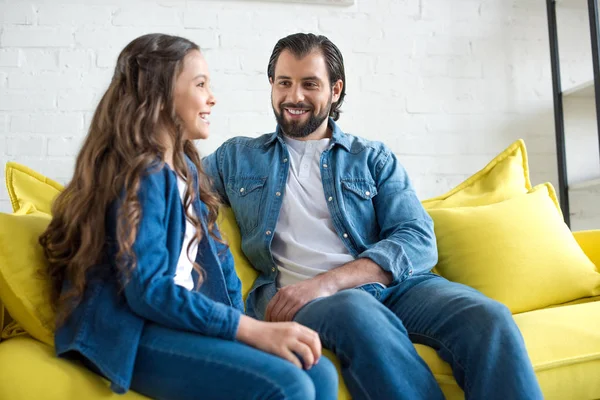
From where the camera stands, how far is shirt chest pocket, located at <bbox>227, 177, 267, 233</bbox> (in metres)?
1.98

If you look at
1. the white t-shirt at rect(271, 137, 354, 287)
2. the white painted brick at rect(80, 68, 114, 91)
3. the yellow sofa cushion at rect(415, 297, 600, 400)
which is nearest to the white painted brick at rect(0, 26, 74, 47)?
the white painted brick at rect(80, 68, 114, 91)

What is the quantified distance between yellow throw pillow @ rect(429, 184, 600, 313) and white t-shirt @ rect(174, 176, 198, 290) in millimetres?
860

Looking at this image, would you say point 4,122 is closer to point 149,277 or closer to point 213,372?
point 149,277

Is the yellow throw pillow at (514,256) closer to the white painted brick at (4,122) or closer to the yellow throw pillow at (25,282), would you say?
the yellow throw pillow at (25,282)

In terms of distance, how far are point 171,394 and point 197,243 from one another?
312 mm

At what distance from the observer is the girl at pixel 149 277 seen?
1240 mm

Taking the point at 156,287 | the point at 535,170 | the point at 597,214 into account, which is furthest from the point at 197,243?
the point at 597,214

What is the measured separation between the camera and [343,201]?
1.98m

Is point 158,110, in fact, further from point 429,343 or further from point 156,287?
point 429,343

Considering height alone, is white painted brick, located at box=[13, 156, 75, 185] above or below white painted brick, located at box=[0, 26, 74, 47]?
below

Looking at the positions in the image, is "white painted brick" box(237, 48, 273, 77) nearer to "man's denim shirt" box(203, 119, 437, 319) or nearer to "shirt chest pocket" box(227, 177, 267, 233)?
"man's denim shirt" box(203, 119, 437, 319)

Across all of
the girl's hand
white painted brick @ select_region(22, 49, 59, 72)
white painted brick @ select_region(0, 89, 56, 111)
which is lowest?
the girl's hand

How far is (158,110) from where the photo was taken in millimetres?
1435

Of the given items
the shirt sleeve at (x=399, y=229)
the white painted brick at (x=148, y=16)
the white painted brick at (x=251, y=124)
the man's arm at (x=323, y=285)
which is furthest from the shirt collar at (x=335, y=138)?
the white painted brick at (x=148, y=16)
